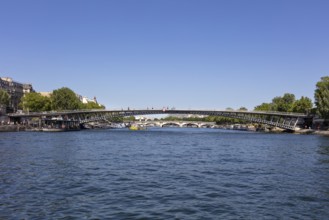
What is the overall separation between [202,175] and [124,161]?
9047mm

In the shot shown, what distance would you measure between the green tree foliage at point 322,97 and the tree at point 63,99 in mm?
77000

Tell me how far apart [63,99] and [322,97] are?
7915 centimetres

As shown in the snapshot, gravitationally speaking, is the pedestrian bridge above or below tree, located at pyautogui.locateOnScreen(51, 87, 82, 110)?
below

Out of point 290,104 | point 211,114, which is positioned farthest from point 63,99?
point 290,104

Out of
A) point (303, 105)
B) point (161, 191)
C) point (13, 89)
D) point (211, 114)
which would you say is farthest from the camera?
point (13, 89)

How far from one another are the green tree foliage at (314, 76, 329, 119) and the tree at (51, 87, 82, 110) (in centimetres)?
7700

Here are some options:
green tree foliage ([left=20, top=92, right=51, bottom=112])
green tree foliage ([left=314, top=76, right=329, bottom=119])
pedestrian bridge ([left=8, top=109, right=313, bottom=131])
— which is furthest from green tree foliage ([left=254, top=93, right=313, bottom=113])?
green tree foliage ([left=20, top=92, right=51, bottom=112])

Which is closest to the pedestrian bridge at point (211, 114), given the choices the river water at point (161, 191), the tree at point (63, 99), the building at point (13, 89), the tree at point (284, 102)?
the tree at point (284, 102)

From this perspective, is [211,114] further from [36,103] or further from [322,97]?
[36,103]

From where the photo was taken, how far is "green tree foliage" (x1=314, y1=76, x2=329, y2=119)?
303 ft

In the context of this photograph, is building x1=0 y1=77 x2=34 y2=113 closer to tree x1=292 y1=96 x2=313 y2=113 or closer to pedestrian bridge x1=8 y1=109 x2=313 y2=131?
pedestrian bridge x1=8 y1=109 x2=313 y2=131

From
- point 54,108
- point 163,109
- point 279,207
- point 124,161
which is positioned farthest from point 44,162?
point 54,108

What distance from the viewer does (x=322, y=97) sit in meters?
95.1

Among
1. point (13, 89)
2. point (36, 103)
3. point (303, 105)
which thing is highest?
point (13, 89)
